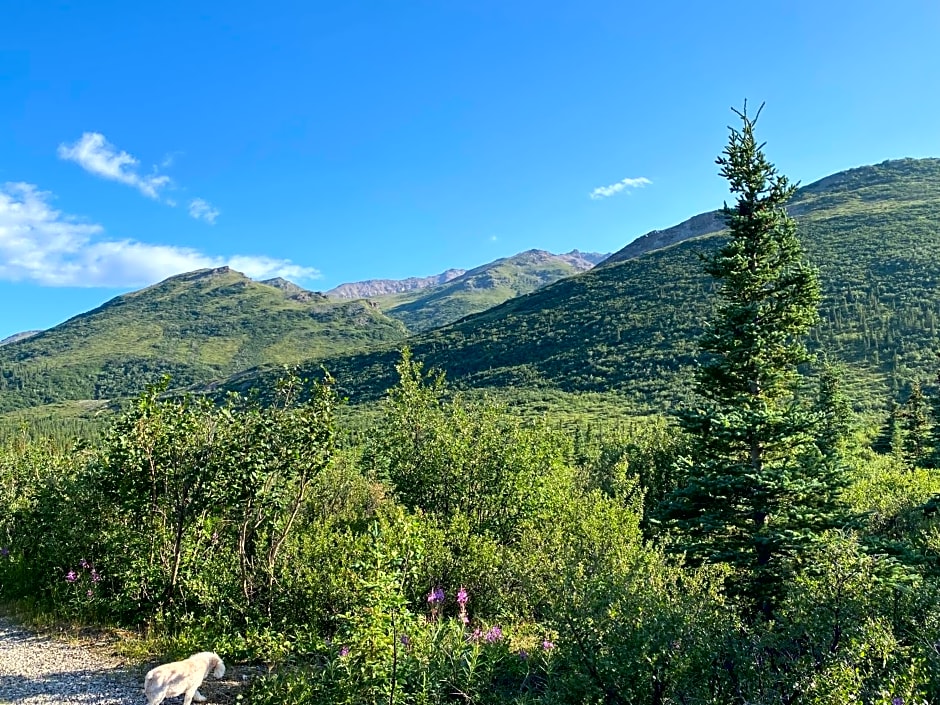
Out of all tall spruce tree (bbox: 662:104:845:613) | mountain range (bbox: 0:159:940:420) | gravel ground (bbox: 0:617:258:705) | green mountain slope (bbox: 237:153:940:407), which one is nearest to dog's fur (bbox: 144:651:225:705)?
gravel ground (bbox: 0:617:258:705)

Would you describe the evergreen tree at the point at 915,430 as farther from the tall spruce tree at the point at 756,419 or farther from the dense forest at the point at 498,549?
the tall spruce tree at the point at 756,419

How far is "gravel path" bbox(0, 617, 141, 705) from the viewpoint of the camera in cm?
819

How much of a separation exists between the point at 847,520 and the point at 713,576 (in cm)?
300

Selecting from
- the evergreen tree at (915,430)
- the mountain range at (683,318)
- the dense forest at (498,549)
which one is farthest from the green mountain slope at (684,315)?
the dense forest at (498,549)

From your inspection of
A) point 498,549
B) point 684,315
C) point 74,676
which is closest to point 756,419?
point 498,549

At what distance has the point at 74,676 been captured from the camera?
29.2 feet

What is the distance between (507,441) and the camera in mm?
14766

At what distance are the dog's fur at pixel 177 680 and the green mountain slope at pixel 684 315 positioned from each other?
70.7 meters

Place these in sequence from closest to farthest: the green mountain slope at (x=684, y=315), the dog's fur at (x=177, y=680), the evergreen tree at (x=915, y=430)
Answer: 1. the dog's fur at (x=177, y=680)
2. the evergreen tree at (x=915, y=430)
3. the green mountain slope at (x=684, y=315)

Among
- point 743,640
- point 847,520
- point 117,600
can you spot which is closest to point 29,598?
point 117,600

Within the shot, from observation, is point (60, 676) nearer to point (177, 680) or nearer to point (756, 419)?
point (177, 680)

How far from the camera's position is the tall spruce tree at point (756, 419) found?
10938 millimetres

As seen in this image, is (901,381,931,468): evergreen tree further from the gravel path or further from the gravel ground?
the gravel path

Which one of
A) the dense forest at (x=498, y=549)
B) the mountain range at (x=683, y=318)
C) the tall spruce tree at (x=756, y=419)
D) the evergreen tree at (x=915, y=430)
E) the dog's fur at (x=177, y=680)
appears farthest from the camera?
the mountain range at (x=683, y=318)
